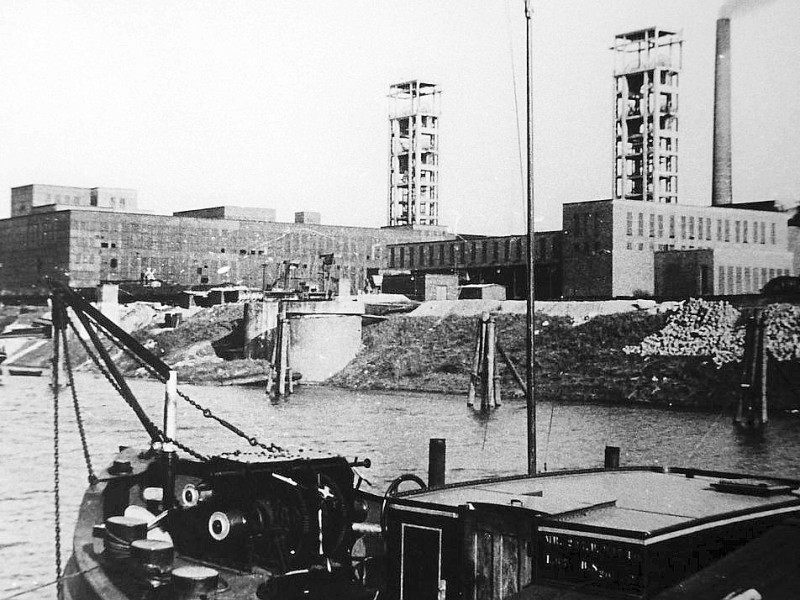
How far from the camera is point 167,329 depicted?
1212cm

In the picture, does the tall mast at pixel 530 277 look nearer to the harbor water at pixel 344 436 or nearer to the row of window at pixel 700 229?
the harbor water at pixel 344 436

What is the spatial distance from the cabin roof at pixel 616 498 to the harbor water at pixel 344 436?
4161 mm

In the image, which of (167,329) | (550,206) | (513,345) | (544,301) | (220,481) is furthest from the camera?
(544,301)

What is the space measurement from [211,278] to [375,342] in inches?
215

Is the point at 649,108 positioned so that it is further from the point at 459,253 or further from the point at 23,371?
the point at 459,253

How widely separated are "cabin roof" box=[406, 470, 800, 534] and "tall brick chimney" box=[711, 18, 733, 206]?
3.39 metres

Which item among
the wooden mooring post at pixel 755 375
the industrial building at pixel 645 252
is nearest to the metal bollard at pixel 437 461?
the wooden mooring post at pixel 755 375

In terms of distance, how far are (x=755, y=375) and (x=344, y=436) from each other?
19.9ft

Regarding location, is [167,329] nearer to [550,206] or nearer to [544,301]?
[550,206]

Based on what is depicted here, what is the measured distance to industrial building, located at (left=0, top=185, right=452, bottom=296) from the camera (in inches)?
302

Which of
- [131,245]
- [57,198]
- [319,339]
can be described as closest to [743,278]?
[319,339]

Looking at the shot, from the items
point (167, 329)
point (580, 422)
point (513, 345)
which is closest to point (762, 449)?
point (580, 422)

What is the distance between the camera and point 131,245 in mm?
9453

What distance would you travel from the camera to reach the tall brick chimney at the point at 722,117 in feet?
27.5
